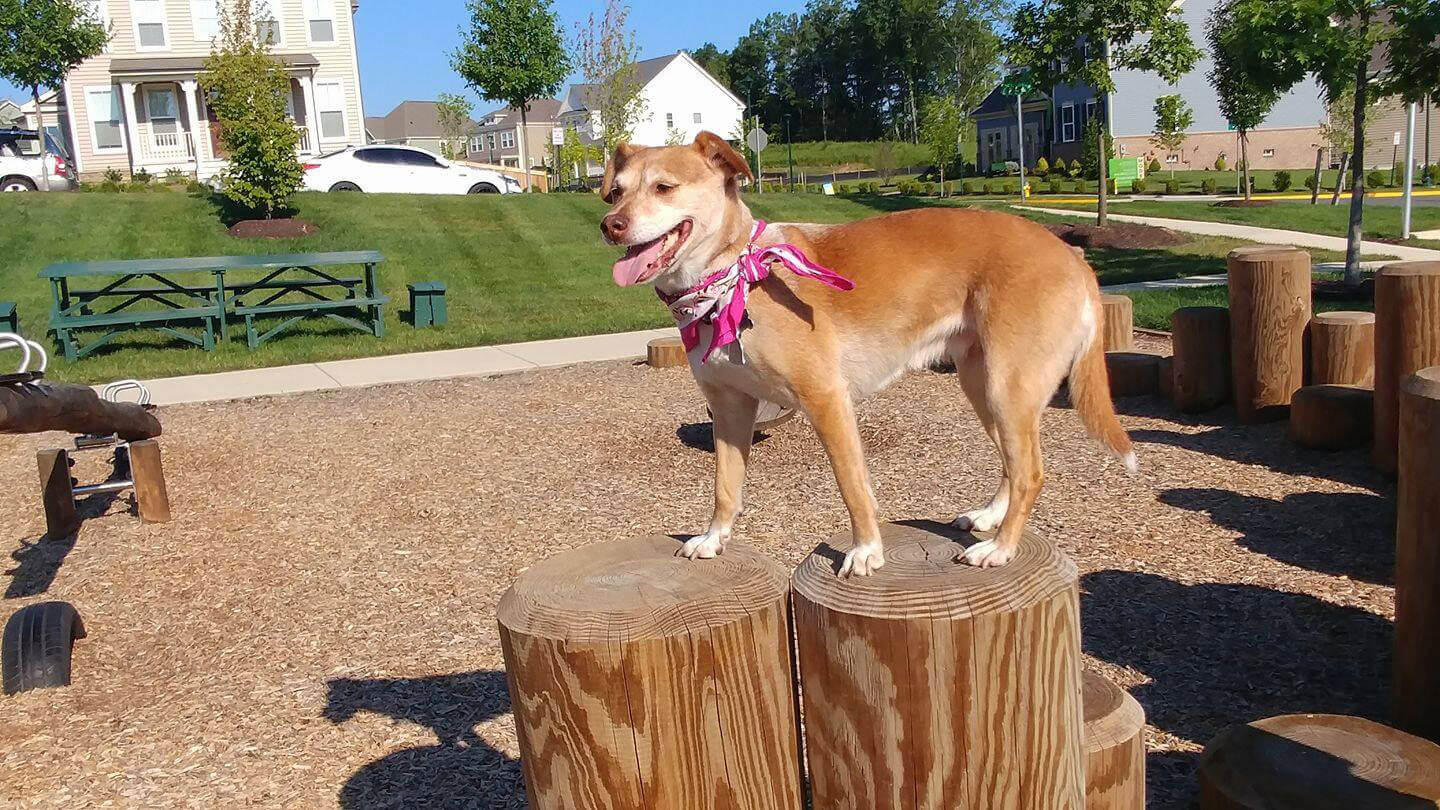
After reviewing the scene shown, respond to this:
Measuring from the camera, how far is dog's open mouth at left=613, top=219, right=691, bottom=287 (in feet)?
8.34

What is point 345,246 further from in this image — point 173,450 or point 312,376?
point 173,450

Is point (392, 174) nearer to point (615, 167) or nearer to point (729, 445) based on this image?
point (615, 167)

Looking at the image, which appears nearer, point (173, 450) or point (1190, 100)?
point (173, 450)

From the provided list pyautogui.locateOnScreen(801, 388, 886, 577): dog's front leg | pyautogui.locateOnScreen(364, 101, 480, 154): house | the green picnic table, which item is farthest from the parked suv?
pyautogui.locateOnScreen(364, 101, 480, 154): house

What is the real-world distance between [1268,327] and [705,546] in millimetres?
5338

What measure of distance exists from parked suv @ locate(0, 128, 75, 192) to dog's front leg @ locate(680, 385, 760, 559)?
91.7 feet

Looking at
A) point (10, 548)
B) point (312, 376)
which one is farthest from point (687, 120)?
point (10, 548)

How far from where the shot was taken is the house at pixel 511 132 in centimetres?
7738

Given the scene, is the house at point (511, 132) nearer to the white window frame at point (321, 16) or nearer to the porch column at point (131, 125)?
the white window frame at point (321, 16)

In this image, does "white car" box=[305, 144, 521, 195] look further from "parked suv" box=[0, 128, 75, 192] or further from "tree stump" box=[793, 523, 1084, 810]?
"tree stump" box=[793, 523, 1084, 810]

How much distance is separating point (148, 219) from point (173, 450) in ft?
42.5

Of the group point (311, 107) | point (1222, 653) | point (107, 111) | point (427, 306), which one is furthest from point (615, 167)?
point (107, 111)

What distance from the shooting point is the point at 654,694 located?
7.14 ft

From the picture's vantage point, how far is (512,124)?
7975 cm
